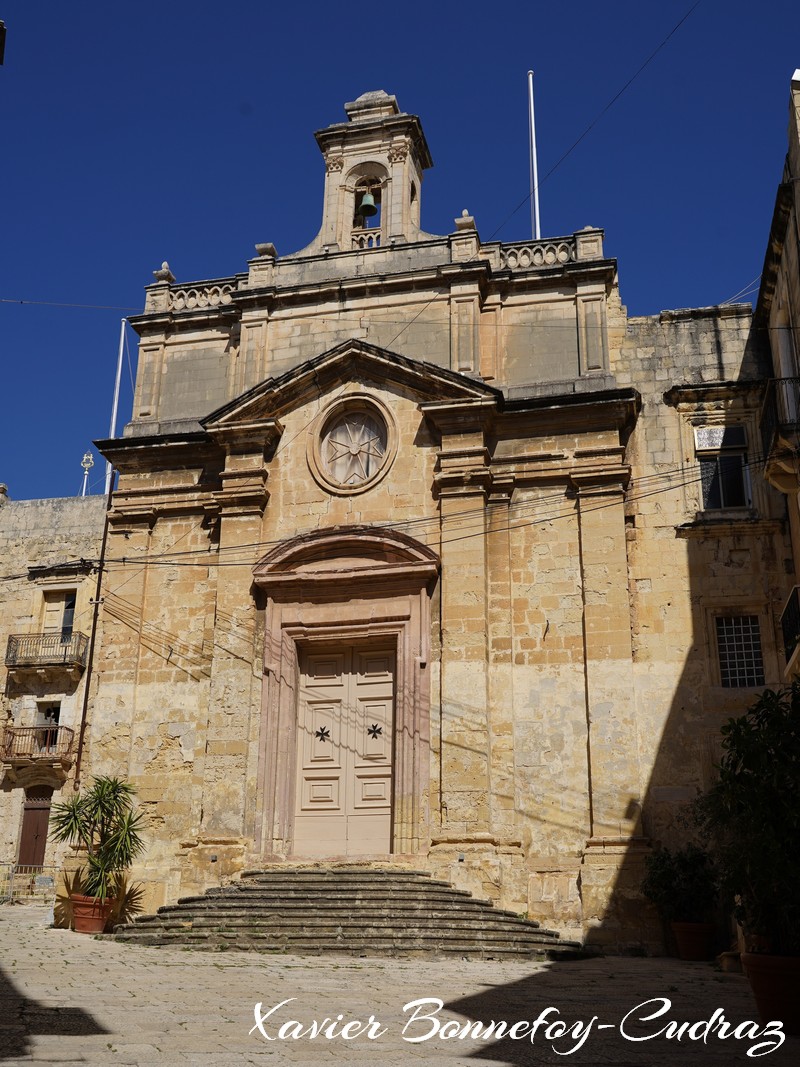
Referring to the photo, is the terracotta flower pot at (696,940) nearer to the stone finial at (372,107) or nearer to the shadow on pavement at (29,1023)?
the shadow on pavement at (29,1023)

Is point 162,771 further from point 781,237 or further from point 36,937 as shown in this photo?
point 781,237

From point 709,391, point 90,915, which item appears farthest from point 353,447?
point 90,915

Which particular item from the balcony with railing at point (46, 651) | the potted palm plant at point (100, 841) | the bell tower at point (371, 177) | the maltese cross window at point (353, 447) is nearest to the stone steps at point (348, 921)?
the potted palm plant at point (100, 841)

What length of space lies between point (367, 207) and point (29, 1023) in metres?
17.5

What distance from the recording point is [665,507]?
18.5 metres

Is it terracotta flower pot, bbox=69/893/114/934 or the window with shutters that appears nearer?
terracotta flower pot, bbox=69/893/114/934

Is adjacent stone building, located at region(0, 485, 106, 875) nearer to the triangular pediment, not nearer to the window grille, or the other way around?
the triangular pediment

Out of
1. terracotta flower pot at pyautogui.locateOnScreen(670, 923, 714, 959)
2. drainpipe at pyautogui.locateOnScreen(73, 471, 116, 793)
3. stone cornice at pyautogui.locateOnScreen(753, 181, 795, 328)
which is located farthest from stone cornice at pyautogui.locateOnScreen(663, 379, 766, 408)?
drainpipe at pyautogui.locateOnScreen(73, 471, 116, 793)

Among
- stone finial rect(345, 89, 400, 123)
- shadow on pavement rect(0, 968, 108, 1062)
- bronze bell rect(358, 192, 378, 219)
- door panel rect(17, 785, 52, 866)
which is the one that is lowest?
shadow on pavement rect(0, 968, 108, 1062)

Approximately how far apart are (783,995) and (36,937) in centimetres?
1066

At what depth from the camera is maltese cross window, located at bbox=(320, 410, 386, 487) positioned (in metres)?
19.3

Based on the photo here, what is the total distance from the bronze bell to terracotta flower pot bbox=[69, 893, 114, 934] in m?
13.6

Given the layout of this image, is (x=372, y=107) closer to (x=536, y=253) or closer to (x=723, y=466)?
(x=536, y=253)

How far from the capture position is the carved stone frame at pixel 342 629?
17.4 metres
